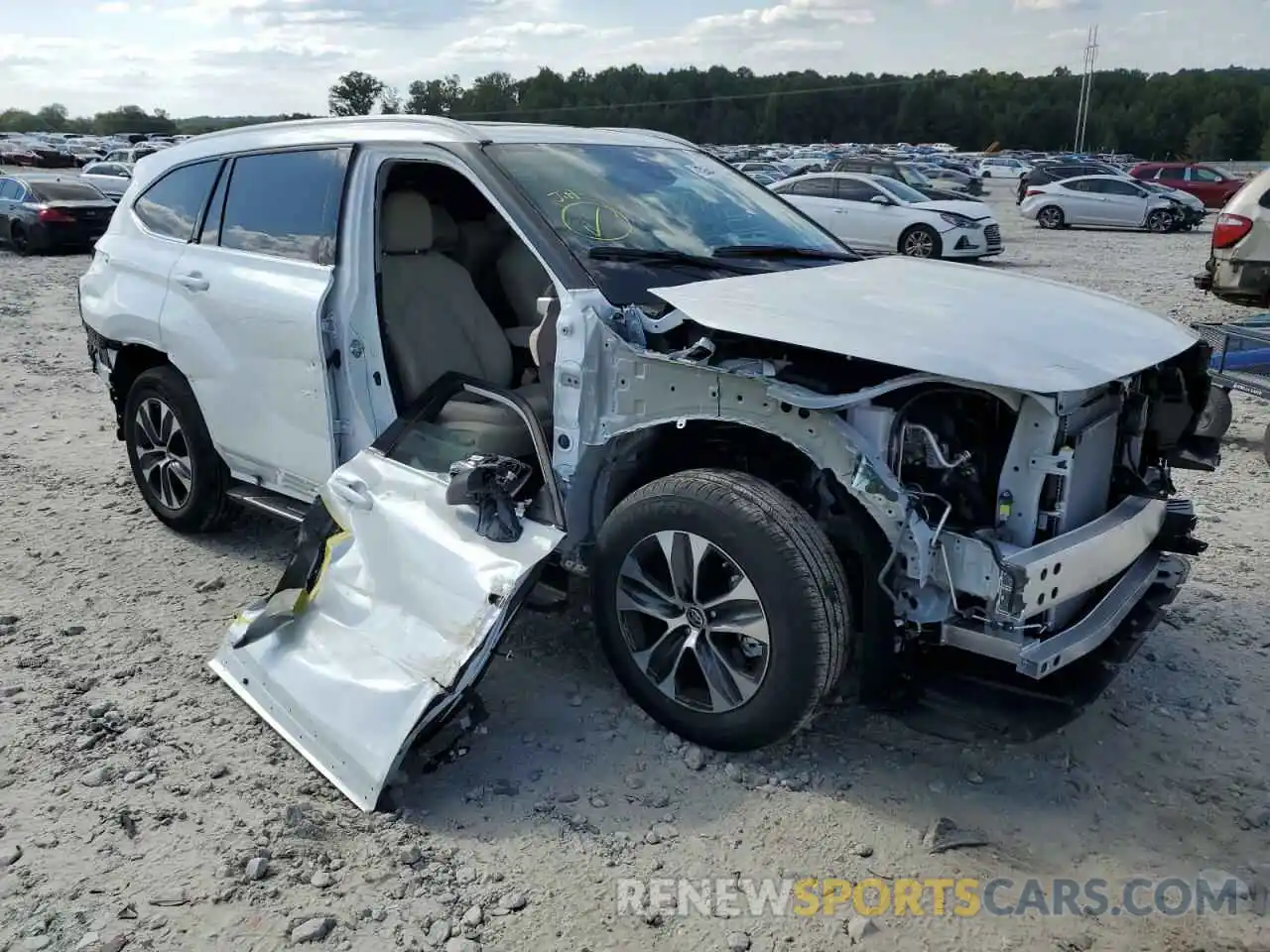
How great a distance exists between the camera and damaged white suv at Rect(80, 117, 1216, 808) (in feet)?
9.77

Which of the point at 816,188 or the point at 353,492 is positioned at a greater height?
the point at 816,188

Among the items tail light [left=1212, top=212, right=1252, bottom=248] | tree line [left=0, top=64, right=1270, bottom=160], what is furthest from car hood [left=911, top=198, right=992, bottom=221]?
tree line [left=0, top=64, right=1270, bottom=160]

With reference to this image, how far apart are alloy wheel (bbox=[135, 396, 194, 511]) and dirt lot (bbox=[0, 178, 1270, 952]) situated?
77 centimetres

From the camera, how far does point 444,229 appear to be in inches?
179

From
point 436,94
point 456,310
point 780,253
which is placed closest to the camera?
point 780,253

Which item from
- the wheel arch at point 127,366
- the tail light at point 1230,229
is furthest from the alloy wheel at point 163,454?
the tail light at point 1230,229

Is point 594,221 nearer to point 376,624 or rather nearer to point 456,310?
point 456,310

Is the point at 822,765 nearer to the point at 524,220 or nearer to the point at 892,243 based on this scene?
the point at 524,220

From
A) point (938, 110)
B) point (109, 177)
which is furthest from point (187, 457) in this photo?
point (938, 110)

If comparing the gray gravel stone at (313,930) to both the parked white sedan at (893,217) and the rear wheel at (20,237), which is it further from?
the rear wheel at (20,237)

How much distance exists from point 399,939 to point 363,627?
1182 mm

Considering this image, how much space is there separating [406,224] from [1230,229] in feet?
27.0

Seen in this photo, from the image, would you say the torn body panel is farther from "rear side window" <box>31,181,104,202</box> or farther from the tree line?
the tree line

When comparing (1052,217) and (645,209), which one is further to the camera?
(1052,217)
